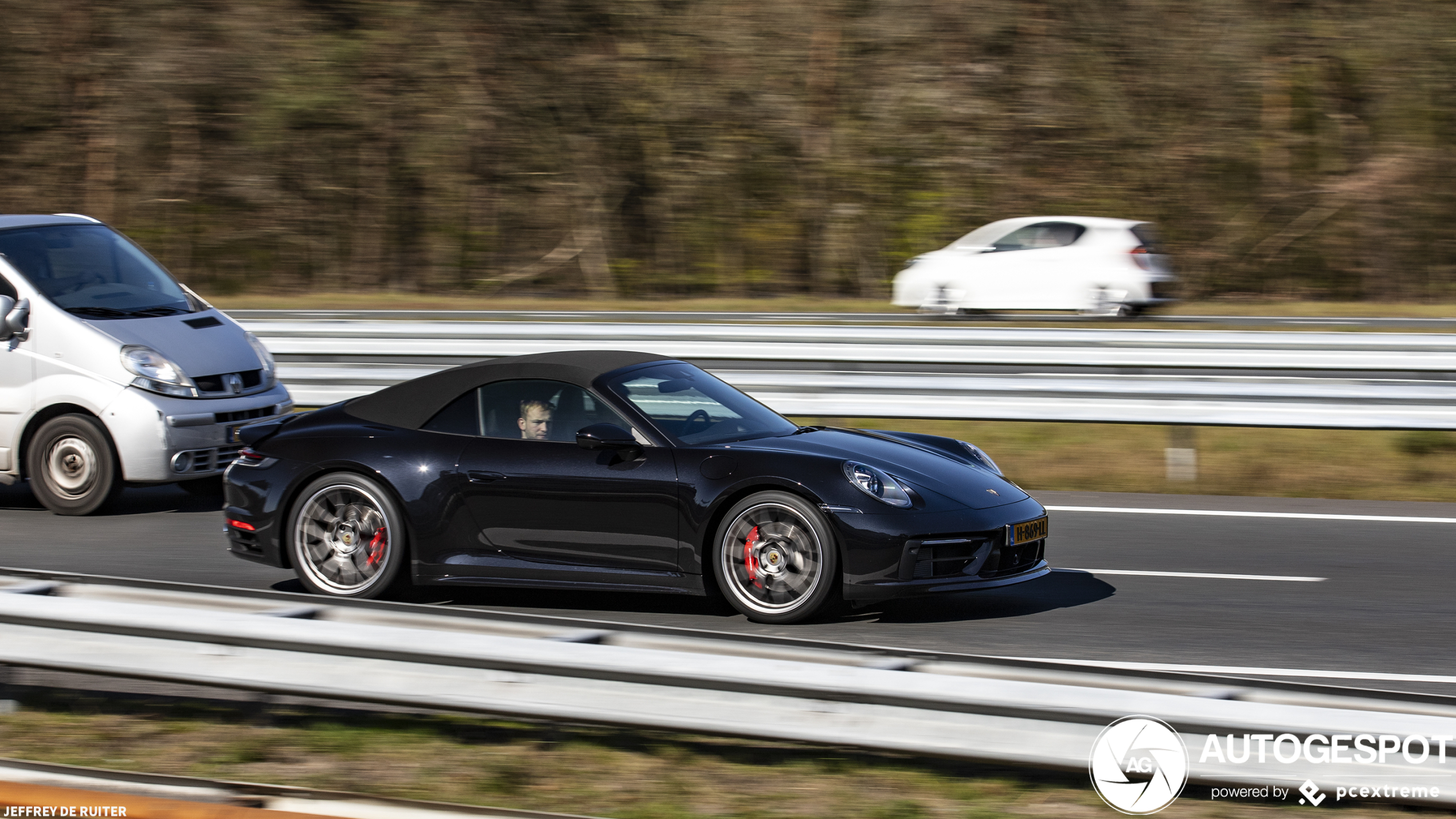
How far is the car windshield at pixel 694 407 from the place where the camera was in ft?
23.6

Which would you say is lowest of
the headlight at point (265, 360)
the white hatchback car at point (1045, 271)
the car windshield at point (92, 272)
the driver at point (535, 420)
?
the driver at point (535, 420)

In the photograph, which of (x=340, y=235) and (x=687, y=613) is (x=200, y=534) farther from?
(x=340, y=235)

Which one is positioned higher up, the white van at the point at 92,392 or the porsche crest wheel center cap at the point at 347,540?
the white van at the point at 92,392

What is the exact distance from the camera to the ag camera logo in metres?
3.86

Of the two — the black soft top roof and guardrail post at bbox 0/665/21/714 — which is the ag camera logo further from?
the black soft top roof

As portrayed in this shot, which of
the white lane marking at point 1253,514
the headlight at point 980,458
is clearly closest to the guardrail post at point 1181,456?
the white lane marking at point 1253,514

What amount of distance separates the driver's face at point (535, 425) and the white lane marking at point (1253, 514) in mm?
4000

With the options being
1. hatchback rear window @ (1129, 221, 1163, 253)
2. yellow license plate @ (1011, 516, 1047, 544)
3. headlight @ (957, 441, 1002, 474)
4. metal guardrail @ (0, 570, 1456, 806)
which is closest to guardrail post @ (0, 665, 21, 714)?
metal guardrail @ (0, 570, 1456, 806)

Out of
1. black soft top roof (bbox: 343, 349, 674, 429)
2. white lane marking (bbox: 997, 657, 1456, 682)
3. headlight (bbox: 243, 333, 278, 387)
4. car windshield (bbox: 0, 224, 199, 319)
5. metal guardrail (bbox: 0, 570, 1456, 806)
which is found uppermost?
car windshield (bbox: 0, 224, 199, 319)

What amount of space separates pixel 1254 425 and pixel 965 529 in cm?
454

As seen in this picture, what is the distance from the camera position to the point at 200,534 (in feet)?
30.3

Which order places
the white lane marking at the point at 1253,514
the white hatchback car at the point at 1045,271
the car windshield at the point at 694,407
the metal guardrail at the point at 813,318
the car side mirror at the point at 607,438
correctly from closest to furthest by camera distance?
the car side mirror at the point at 607,438
the car windshield at the point at 694,407
the white lane marking at the point at 1253,514
the metal guardrail at the point at 813,318
the white hatchback car at the point at 1045,271

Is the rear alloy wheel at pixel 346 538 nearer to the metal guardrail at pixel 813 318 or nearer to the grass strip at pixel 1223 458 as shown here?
the grass strip at pixel 1223 458

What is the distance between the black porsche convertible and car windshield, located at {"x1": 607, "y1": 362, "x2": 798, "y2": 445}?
Result: 12mm
